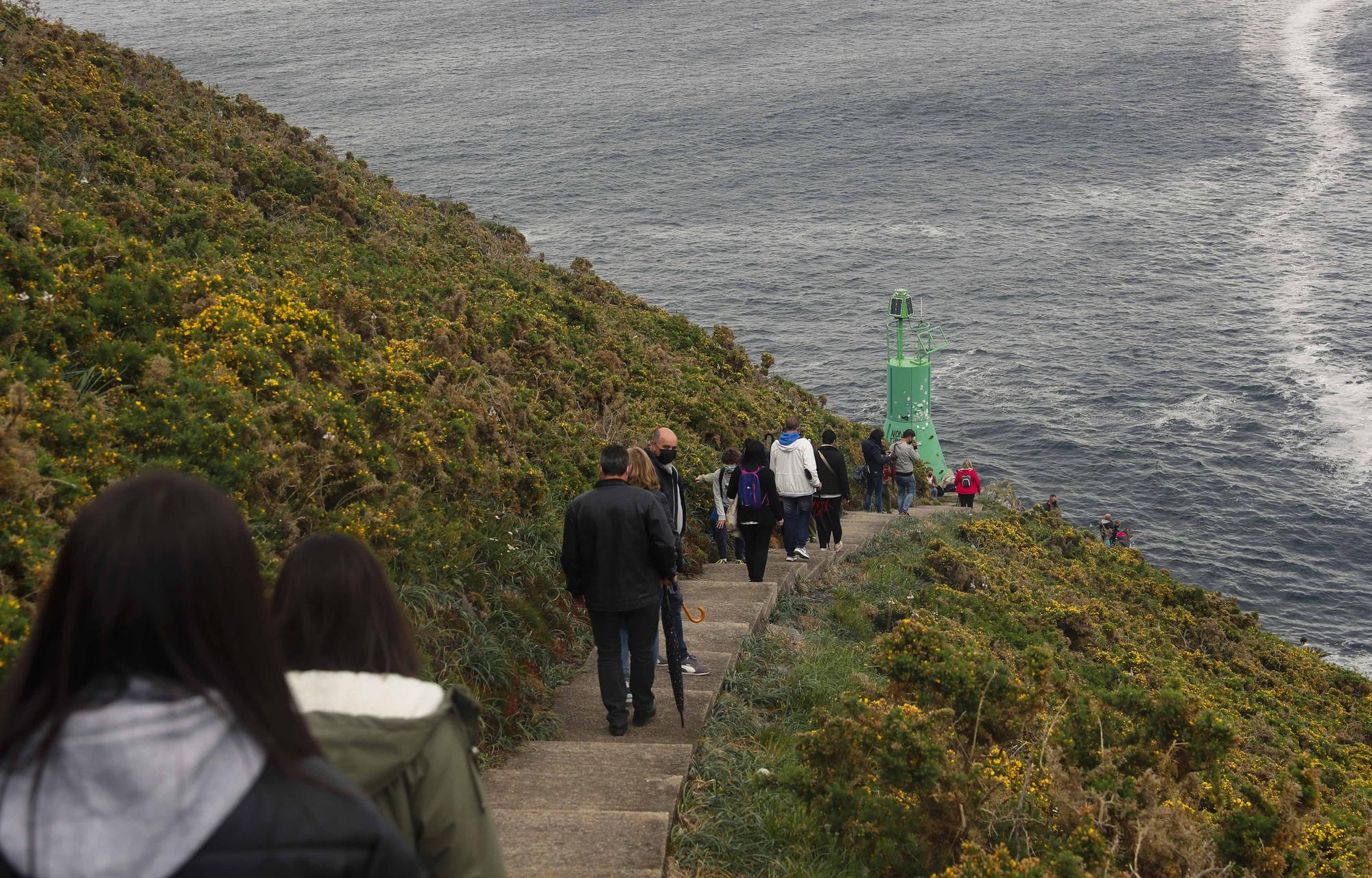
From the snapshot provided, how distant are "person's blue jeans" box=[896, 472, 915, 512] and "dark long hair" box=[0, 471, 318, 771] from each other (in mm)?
19031

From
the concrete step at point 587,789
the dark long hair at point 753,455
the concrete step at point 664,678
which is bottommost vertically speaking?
the concrete step at point 664,678

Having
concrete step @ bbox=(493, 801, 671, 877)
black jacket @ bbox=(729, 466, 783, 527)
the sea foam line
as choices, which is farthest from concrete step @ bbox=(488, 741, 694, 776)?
the sea foam line

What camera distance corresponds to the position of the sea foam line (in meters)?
46.4

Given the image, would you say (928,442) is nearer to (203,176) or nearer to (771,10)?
(203,176)

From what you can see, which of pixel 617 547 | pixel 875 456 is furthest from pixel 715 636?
pixel 875 456

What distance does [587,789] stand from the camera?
19.7ft

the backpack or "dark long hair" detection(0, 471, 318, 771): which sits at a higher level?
"dark long hair" detection(0, 471, 318, 771)

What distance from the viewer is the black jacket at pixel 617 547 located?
669 cm

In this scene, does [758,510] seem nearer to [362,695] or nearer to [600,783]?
[600,783]

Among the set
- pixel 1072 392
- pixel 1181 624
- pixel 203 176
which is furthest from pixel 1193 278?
pixel 203 176

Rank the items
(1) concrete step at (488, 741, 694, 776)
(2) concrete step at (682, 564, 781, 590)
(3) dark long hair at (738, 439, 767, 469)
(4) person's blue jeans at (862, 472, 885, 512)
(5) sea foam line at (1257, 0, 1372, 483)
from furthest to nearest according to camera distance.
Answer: (5) sea foam line at (1257, 0, 1372, 483)
(4) person's blue jeans at (862, 472, 885, 512)
(2) concrete step at (682, 564, 781, 590)
(3) dark long hair at (738, 439, 767, 469)
(1) concrete step at (488, 741, 694, 776)

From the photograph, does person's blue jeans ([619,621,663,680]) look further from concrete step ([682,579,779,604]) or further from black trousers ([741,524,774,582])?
black trousers ([741,524,774,582])

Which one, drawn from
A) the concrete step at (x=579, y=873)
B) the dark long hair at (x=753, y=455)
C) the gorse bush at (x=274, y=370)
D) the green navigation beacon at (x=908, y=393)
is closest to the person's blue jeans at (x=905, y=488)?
the gorse bush at (x=274, y=370)

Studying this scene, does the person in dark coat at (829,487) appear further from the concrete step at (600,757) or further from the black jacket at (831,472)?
the concrete step at (600,757)
